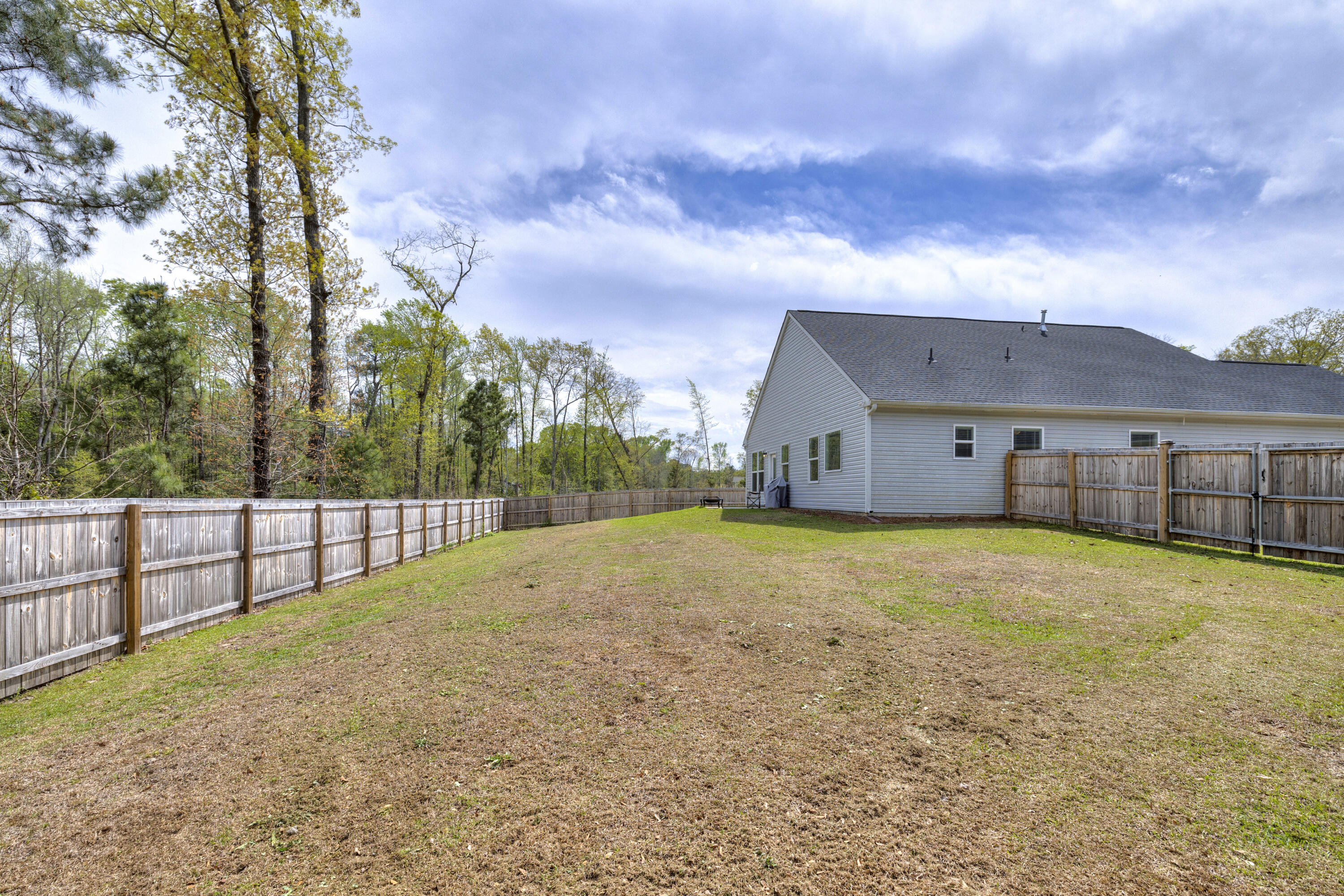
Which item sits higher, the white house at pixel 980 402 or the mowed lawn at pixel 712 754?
the white house at pixel 980 402

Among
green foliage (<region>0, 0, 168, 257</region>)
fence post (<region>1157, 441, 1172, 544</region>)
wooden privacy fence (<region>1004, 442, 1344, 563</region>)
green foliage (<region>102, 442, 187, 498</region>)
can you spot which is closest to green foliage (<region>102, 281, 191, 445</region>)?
green foliage (<region>102, 442, 187, 498</region>)

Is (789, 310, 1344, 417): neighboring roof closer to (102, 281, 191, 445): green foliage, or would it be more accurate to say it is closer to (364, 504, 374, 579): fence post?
(364, 504, 374, 579): fence post

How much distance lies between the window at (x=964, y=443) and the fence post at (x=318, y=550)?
1404 centimetres

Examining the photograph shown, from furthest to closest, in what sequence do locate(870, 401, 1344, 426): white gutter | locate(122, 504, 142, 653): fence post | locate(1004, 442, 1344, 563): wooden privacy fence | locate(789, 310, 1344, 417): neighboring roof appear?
locate(789, 310, 1344, 417): neighboring roof, locate(870, 401, 1344, 426): white gutter, locate(1004, 442, 1344, 563): wooden privacy fence, locate(122, 504, 142, 653): fence post

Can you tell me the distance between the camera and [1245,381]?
56.2ft

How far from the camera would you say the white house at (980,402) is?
14.0 m

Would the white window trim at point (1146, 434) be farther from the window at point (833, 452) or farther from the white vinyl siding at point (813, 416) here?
the window at point (833, 452)

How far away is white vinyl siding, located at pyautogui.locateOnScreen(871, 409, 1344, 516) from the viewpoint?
1395 cm

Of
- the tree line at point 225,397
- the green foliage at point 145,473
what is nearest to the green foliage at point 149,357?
the tree line at point 225,397

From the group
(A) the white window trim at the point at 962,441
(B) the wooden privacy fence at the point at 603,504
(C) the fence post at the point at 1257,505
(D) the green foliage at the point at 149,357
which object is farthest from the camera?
(B) the wooden privacy fence at the point at 603,504

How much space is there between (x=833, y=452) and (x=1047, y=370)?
22.3 ft

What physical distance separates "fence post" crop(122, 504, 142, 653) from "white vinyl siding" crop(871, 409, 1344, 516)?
530 inches

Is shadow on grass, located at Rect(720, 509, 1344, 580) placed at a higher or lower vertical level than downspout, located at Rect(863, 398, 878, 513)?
lower

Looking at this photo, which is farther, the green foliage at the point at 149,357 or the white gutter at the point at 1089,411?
the green foliage at the point at 149,357
